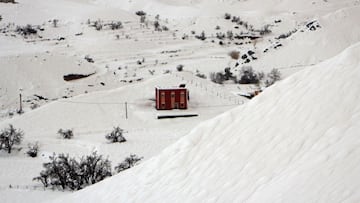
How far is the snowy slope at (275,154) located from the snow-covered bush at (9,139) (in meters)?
14.6

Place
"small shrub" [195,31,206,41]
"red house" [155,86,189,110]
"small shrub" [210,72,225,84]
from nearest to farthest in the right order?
1. "red house" [155,86,189,110]
2. "small shrub" [210,72,225,84]
3. "small shrub" [195,31,206,41]

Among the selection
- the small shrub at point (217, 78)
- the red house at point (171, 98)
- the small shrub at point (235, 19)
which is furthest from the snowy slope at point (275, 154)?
the small shrub at point (235, 19)

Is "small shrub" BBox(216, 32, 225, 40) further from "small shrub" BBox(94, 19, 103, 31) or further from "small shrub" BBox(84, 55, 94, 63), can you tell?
"small shrub" BBox(84, 55, 94, 63)

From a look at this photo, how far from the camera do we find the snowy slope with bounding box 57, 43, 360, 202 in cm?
557

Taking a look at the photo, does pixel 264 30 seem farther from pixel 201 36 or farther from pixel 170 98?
pixel 170 98

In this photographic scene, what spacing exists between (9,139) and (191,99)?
1267cm

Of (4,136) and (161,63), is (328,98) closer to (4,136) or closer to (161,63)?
(4,136)

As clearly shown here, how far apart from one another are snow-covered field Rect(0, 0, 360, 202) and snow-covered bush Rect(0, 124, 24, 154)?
51 cm

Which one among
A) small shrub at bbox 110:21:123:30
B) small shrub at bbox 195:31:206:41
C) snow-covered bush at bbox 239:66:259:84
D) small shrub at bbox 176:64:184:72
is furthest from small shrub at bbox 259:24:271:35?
snow-covered bush at bbox 239:66:259:84

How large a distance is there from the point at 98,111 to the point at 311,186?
2510 centimetres

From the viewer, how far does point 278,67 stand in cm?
4278

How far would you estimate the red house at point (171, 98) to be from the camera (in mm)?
29750

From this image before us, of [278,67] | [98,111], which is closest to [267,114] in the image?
[98,111]

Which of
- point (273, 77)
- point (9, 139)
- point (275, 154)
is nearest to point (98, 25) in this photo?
point (273, 77)
